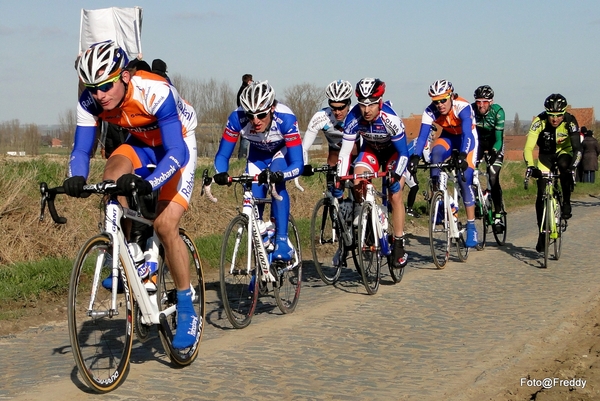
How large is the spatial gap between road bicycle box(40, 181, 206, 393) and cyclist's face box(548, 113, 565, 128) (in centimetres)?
848

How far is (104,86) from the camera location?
229 inches

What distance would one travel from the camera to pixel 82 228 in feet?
40.1

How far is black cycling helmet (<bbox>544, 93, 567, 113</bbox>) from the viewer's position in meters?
12.7

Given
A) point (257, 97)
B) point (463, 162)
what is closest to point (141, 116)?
point (257, 97)

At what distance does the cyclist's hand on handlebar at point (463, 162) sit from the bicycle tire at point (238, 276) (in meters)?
5.05

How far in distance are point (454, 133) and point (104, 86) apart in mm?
8437

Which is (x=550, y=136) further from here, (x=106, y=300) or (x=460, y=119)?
(x=106, y=300)

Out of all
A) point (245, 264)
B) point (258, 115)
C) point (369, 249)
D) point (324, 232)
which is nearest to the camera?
point (245, 264)

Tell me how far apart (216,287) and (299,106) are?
35528 mm

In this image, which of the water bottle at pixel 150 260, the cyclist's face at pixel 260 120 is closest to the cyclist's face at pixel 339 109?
the cyclist's face at pixel 260 120

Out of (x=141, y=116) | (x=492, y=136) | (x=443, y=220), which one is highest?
Answer: (x=141, y=116)

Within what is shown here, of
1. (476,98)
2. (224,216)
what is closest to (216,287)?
(224,216)

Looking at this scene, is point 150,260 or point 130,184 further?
point 150,260

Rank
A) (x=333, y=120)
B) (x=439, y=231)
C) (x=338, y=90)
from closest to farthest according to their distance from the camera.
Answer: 1. (x=338, y=90)
2. (x=333, y=120)
3. (x=439, y=231)
